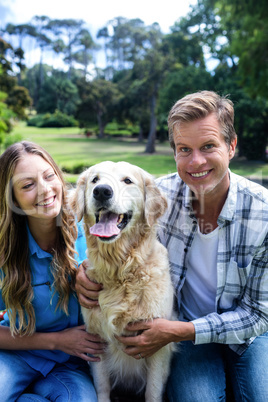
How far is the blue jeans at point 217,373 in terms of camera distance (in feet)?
6.00

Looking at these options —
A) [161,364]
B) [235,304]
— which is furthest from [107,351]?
[235,304]

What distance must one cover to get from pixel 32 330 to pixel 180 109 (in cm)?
155

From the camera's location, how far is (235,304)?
2.02m

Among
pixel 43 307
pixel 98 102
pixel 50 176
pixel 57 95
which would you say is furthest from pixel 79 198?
pixel 98 102

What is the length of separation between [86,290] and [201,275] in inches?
28.5

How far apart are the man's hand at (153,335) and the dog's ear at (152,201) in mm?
579

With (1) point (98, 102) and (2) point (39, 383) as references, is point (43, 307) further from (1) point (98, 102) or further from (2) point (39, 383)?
(1) point (98, 102)

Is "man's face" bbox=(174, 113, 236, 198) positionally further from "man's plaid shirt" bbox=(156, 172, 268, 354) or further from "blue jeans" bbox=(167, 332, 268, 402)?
"blue jeans" bbox=(167, 332, 268, 402)

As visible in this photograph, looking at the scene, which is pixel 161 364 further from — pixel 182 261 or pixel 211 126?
pixel 211 126

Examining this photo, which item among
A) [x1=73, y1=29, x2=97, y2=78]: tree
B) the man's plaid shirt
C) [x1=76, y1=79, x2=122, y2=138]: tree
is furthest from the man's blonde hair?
[x1=76, y1=79, x2=122, y2=138]: tree

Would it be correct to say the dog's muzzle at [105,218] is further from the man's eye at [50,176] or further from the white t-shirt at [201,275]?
the white t-shirt at [201,275]

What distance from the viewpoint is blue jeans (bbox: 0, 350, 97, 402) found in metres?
1.81

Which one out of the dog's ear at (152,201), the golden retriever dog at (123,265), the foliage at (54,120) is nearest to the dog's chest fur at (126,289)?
the golden retriever dog at (123,265)

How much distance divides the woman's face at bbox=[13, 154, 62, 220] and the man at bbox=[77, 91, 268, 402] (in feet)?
1.48
